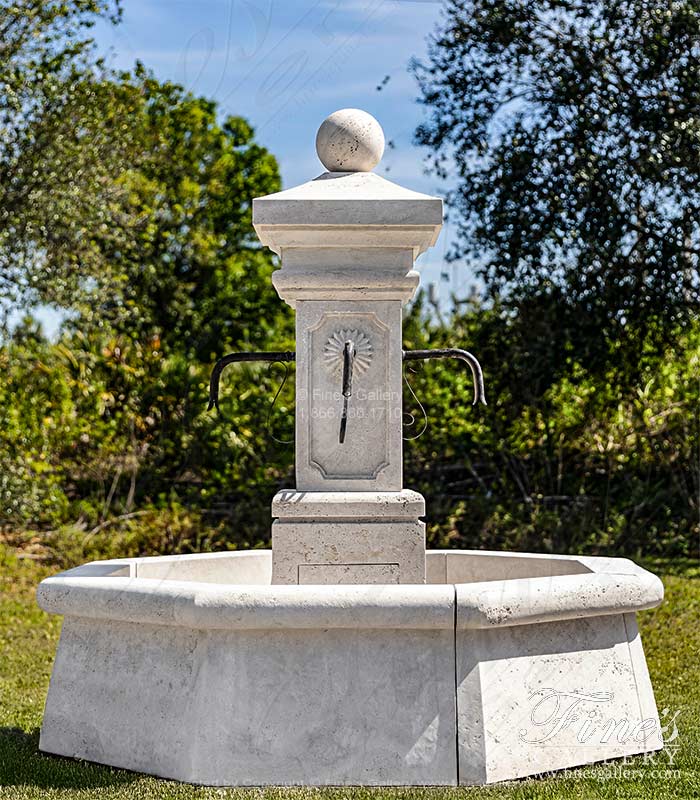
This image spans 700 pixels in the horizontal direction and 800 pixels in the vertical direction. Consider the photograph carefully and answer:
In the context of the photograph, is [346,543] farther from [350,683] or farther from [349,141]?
[349,141]

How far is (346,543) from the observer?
16.6 ft

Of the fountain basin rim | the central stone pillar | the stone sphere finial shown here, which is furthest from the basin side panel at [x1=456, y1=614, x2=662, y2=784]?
the stone sphere finial

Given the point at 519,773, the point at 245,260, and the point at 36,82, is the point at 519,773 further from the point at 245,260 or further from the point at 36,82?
the point at 245,260

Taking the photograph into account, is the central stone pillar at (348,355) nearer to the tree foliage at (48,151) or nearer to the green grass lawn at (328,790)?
the green grass lawn at (328,790)

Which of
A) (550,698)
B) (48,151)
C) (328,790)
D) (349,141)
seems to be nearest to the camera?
(328,790)

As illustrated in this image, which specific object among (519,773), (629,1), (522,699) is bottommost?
(519,773)

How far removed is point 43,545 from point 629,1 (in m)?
7.45

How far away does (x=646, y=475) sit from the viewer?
1068cm

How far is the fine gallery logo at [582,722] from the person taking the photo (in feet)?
13.7

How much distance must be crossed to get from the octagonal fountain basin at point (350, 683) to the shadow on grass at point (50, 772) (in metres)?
0.08

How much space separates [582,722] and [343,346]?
2.03 m

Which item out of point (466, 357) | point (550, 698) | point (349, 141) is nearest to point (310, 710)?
point (550, 698)

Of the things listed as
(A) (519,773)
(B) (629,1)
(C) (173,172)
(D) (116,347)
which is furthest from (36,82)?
(A) (519,773)

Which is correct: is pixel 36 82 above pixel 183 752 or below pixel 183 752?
above
